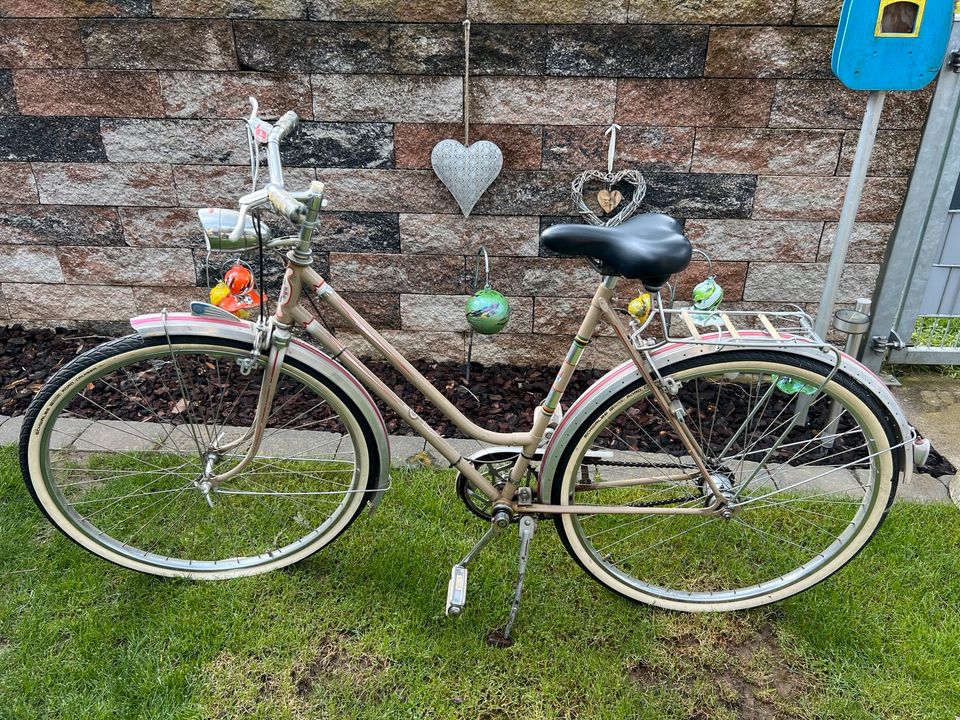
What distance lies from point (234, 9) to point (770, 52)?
2.20 m

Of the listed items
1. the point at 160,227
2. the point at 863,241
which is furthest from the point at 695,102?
the point at 160,227

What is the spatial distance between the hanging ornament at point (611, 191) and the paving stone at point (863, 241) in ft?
2.89

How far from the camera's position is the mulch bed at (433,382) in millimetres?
3238

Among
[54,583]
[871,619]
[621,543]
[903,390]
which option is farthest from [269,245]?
[903,390]

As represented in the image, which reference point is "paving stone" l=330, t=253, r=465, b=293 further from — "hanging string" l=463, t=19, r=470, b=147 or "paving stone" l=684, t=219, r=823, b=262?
"paving stone" l=684, t=219, r=823, b=262

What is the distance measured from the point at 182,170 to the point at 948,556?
347cm

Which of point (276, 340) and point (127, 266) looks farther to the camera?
point (127, 266)

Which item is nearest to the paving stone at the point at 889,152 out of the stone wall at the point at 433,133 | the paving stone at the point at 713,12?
the stone wall at the point at 433,133

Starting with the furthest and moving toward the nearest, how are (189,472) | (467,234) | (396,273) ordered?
(396,273) < (467,234) < (189,472)

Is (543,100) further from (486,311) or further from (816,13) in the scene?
(816,13)

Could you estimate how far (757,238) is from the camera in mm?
3238

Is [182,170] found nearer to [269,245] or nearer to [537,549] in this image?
[269,245]

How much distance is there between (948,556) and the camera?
2.49m

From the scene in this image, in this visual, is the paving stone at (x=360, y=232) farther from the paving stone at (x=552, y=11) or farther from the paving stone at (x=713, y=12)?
the paving stone at (x=713, y=12)
